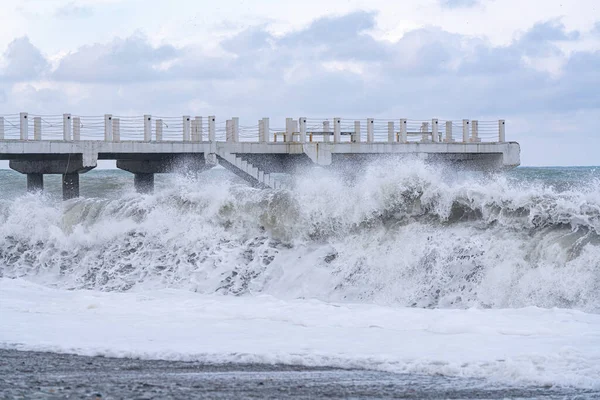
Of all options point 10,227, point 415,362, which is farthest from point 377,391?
point 10,227

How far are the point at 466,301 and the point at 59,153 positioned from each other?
17106 mm

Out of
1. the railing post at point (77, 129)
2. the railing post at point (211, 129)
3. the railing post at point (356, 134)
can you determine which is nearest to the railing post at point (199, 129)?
the railing post at point (211, 129)

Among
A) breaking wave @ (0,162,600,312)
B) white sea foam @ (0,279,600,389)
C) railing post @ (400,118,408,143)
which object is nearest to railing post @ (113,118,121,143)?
breaking wave @ (0,162,600,312)

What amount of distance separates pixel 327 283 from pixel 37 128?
590 inches

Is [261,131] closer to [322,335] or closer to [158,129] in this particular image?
[158,129]

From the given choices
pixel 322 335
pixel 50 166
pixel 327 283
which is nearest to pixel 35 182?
pixel 50 166

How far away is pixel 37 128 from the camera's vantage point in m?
23.7

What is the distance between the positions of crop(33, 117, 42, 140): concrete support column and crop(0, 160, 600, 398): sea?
18.2ft

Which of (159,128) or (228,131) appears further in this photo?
(228,131)

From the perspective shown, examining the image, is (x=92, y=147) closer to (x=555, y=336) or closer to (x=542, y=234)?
(x=542, y=234)

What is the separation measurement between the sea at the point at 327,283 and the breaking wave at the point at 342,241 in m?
0.03

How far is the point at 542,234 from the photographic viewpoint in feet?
35.2

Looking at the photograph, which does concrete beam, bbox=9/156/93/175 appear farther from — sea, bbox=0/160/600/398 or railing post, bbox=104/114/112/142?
sea, bbox=0/160/600/398

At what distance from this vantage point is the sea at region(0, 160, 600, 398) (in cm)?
608
